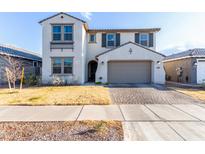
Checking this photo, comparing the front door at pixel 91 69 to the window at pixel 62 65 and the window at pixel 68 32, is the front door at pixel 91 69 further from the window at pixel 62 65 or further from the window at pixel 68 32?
the window at pixel 68 32

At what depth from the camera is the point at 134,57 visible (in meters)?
16.4

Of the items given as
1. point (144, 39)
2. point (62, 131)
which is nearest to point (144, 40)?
point (144, 39)

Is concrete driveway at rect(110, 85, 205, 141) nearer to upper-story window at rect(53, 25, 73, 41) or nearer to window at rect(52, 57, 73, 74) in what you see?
window at rect(52, 57, 73, 74)

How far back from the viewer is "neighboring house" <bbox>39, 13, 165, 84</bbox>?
15.7 m

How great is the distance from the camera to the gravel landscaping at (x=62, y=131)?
4168mm

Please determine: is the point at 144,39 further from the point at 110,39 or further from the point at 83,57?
the point at 83,57

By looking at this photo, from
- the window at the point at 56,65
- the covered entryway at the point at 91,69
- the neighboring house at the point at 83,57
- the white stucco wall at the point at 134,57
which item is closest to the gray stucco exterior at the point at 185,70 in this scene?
the neighboring house at the point at 83,57

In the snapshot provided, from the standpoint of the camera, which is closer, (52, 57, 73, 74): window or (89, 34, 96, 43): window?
(52, 57, 73, 74): window

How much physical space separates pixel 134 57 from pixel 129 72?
1810mm

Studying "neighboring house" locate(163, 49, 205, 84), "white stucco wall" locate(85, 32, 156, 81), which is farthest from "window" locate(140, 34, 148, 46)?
"neighboring house" locate(163, 49, 205, 84)

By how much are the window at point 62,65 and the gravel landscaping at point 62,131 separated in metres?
10.9
